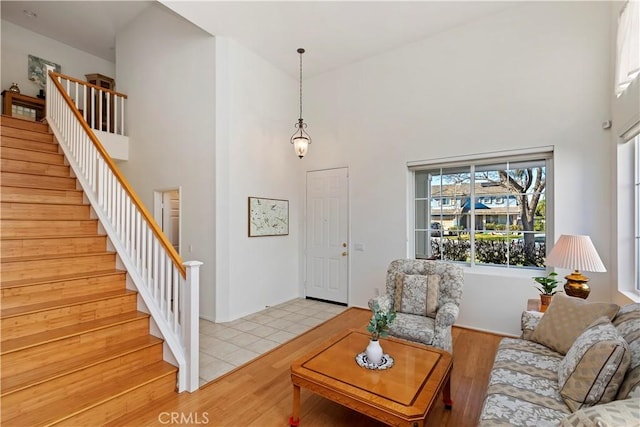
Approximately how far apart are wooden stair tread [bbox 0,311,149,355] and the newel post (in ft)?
1.69

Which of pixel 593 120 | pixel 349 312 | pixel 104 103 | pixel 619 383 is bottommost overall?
pixel 349 312

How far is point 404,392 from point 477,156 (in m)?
3.23

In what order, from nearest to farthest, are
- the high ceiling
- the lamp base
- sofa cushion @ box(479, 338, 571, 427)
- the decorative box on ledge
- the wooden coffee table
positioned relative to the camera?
sofa cushion @ box(479, 338, 571, 427)
the wooden coffee table
the lamp base
the high ceiling
the decorative box on ledge

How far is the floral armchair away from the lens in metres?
2.83

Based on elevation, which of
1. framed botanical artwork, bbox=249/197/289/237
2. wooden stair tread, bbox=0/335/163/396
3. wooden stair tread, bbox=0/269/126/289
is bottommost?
wooden stair tread, bbox=0/335/163/396

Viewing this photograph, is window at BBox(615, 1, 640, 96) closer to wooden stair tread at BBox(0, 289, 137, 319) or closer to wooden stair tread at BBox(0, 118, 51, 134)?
wooden stair tread at BBox(0, 289, 137, 319)

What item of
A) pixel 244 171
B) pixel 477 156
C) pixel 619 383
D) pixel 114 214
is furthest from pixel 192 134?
pixel 619 383

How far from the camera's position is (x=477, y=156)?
3957 millimetres

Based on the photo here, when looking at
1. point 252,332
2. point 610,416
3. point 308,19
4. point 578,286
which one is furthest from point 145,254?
point 578,286

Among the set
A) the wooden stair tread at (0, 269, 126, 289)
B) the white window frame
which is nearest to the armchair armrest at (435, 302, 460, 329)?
the white window frame

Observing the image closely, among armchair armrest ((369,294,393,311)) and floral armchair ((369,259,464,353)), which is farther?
armchair armrest ((369,294,393,311))

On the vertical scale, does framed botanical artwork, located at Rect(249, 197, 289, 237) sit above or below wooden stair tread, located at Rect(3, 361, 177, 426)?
above

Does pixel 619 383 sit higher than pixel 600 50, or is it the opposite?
pixel 600 50

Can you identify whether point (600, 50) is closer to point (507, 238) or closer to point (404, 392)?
point (507, 238)
